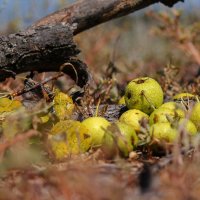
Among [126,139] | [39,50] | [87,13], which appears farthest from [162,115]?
[87,13]

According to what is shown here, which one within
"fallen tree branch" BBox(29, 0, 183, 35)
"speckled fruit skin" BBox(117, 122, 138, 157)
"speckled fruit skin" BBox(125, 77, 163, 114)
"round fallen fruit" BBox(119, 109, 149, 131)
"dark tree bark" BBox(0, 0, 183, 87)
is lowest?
"speckled fruit skin" BBox(117, 122, 138, 157)

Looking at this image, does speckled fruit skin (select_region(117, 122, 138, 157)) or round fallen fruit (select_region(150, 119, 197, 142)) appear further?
round fallen fruit (select_region(150, 119, 197, 142))

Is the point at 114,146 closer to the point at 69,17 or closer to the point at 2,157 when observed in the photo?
the point at 2,157

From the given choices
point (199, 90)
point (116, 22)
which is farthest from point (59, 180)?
point (116, 22)

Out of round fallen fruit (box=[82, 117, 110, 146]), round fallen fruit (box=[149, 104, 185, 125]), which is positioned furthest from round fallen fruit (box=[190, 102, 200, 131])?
round fallen fruit (box=[82, 117, 110, 146])

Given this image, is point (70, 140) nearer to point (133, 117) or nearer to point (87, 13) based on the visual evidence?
point (133, 117)

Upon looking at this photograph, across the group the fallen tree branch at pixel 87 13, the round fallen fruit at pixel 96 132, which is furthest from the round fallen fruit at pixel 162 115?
the fallen tree branch at pixel 87 13

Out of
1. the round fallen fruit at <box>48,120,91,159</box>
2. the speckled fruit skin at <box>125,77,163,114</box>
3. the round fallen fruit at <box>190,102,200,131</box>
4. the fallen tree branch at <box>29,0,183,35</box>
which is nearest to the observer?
A: the round fallen fruit at <box>48,120,91,159</box>

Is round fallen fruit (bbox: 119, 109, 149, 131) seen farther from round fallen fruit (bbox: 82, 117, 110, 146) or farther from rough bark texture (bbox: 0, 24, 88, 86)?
rough bark texture (bbox: 0, 24, 88, 86)
